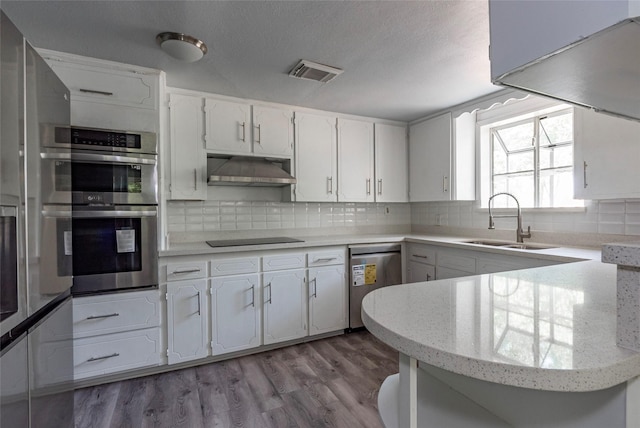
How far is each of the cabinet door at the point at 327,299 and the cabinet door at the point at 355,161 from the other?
0.87 m

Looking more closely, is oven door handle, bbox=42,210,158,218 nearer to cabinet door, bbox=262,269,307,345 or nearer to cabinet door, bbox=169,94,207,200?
cabinet door, bbox=169,94,207,200

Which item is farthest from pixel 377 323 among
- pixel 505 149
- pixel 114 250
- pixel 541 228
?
pixel 505 149

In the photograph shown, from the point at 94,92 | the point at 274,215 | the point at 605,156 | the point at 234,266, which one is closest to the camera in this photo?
the point at 605,156

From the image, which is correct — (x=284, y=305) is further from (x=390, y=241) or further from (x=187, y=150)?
(x=187, y=150)

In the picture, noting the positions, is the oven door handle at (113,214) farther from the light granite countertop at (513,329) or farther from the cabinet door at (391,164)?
the cabinet door at (391,164)

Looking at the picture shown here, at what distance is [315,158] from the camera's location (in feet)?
10.4

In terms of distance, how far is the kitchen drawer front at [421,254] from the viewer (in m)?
2.92

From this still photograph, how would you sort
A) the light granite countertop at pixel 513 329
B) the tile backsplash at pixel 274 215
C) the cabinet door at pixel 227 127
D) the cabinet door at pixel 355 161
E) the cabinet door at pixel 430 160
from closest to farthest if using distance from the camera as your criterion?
1. the light granite countertop at pixel 513 329
2. the cabinet door at pixel 227 127
3. the tile backsplash at pixel 274 215
4. the cabinet door at pixel 430 160
5. the cabinet door at pixel 355 161

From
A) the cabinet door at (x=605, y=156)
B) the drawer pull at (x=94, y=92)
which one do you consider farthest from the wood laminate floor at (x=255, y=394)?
the drawer pull at (x=94, y=92)

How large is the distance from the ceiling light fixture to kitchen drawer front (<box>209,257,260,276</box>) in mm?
1430

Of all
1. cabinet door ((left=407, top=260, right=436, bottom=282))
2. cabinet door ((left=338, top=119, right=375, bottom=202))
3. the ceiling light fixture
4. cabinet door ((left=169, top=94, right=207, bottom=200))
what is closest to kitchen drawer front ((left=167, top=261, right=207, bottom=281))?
cabinet door ((left=169, top=94, right=207, bottom=200))

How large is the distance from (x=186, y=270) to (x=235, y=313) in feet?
1.69

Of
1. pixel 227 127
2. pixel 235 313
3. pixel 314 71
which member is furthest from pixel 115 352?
pixel 314 71

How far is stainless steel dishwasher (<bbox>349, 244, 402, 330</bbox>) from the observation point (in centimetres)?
295
